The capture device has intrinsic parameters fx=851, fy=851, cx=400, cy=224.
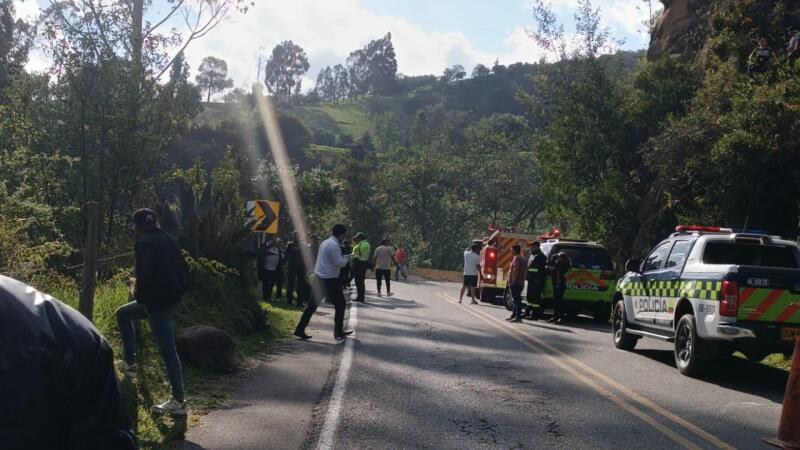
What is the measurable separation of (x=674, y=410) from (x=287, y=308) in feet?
38.5

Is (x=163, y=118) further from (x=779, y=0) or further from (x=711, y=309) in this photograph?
(x=779, y=0)

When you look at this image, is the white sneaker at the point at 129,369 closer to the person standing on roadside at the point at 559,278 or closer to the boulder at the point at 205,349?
the boulder at the point at 205,349

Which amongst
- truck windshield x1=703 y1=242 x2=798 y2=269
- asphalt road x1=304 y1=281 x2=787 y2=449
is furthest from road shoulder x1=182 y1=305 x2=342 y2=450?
truck windshield x1=703 y1=242 x2=798 y2=269

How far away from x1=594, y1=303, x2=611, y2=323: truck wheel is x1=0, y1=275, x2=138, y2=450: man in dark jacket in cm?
1850

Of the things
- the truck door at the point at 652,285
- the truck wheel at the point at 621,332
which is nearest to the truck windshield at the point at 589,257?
the truck wheel at the point at 621,332

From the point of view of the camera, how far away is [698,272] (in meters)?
11.4

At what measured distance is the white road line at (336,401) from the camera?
7.04 m

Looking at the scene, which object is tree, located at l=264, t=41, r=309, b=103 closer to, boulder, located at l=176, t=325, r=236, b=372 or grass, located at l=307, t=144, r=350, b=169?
grass, located at l=307, t=144, r=350, b=169

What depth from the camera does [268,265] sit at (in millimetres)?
19203

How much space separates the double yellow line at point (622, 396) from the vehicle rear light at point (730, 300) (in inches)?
62.3

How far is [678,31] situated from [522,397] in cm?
2754

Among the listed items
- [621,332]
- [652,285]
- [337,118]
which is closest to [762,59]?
[621,332]

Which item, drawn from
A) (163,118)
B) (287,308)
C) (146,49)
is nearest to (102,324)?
(287,308)

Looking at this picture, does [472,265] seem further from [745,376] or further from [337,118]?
[337,118]
